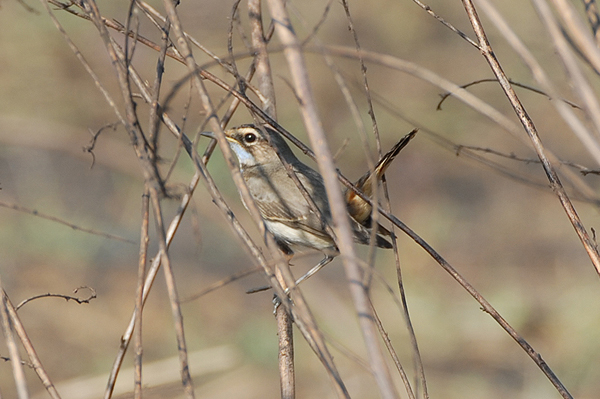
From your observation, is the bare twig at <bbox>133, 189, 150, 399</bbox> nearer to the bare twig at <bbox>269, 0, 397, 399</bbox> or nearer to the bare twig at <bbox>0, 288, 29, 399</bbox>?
the bare twig at <bbox>0, 288, 29, 399</bbox>

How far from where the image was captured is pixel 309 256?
560 centimetres

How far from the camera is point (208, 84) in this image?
28.0 feet

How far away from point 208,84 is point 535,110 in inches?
217

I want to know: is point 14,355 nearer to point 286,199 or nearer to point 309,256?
point 286,199

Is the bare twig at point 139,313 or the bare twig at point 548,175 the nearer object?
the bare twig at point 139,313

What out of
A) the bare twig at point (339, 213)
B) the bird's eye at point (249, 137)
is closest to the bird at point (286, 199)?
the bird's eye at point (249, 137)

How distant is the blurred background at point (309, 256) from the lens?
677 cm

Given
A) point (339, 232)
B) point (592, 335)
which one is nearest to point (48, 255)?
point (592, 335)

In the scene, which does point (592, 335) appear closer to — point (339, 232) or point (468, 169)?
point (468, 169)

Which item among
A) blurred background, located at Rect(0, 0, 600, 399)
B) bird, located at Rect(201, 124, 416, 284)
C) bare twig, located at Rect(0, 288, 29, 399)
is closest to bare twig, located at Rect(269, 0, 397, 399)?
bare twig, located at Rect(0, 288, 29, 399)

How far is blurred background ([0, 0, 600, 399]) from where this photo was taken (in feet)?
22.2

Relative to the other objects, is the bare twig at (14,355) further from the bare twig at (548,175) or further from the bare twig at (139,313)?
the bare twig at (548,175)

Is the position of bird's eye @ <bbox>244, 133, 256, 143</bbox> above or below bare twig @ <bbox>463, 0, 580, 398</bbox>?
above

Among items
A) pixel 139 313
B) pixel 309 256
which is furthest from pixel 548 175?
pixel 309 256
